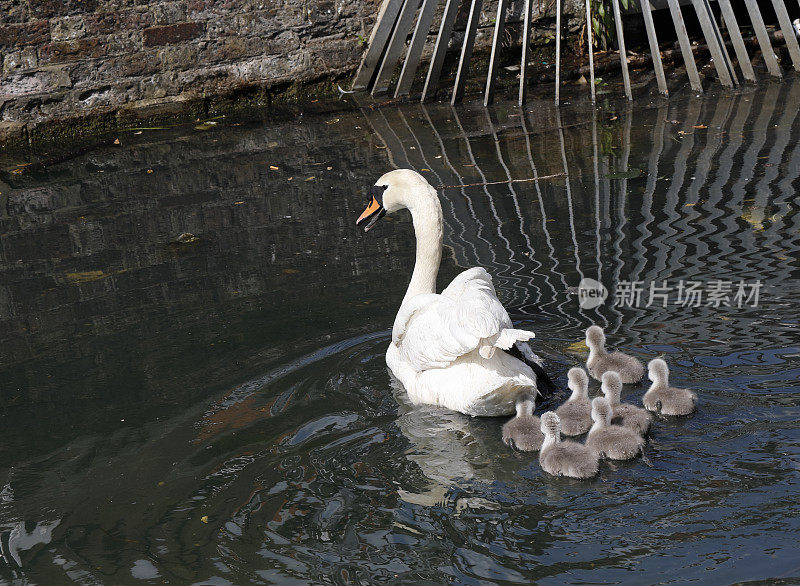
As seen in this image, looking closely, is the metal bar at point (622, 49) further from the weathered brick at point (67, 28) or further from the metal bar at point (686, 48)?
the weathered brick at point (67, 28)

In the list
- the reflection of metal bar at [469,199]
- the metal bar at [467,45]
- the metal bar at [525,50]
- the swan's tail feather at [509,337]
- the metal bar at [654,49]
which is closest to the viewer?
the swan's tail feather at [509,337]

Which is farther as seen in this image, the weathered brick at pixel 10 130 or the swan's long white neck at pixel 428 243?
the weathered brick at pixel 10 130

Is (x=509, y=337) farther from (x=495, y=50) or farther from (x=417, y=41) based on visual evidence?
(x=417, y=41)

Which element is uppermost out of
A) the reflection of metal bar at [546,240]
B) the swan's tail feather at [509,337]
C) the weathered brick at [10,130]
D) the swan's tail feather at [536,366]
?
the swan's tail feather at [509,337]

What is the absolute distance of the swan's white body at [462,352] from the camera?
3975mm

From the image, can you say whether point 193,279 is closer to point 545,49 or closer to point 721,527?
point 721,527

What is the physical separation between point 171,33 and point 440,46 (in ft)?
10.2

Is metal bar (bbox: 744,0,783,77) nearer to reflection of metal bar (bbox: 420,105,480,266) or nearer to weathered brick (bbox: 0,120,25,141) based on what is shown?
reflection of metal bar (bbox: 420,105,480,266)

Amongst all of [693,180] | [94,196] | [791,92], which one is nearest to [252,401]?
[693,180]

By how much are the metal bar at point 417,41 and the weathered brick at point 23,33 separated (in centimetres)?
401

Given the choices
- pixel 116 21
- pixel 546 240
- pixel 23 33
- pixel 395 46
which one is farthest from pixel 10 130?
pixel 546 240

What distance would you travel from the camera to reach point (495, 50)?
1017 cm

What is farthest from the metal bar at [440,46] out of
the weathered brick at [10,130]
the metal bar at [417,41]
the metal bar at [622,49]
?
the weathered brick at [10,130]

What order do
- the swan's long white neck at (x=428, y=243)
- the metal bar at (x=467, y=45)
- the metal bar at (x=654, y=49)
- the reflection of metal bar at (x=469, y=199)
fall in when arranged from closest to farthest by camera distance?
the swan's long white neck at (x=428, y=243), the reflection of metal bar at (x=469, y=199), the metal bar at (x=654, y=49), the metal bar at (x=467, y=45)
